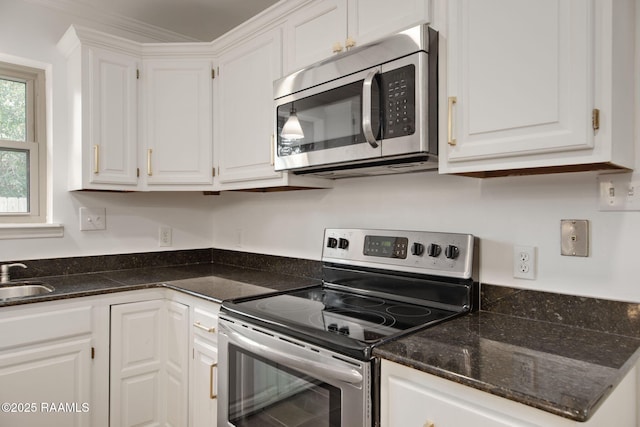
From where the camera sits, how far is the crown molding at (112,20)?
2371 mm

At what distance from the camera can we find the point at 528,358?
1058 millimetres

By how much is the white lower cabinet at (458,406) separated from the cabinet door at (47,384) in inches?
59.3

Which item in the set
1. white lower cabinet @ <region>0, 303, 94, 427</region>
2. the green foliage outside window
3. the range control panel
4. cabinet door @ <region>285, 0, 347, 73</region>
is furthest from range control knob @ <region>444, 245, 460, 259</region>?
the green foliage outside window

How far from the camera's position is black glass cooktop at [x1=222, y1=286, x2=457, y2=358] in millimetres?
1233

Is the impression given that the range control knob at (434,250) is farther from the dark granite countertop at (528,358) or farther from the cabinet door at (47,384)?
the cabinet door at (47,384)

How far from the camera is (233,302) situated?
5.53 feet

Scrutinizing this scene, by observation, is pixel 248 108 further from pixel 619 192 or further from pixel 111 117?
pixel 619 192

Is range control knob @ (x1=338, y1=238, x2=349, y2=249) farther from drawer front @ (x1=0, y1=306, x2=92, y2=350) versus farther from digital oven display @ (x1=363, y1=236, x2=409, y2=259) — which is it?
drawer front @ (x1=0, y1=306, x2=92, y2=350)

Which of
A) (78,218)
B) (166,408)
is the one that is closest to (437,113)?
(166,408)

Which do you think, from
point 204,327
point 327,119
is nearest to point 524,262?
point 327,119

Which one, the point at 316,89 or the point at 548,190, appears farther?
the point at 316,89

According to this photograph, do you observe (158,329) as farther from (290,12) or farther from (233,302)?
(290,12)

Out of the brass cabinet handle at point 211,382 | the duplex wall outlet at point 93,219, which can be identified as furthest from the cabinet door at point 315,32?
the duplex wall outlet at point 93,219

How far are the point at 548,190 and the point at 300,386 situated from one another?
1046mm
